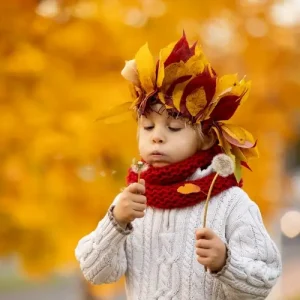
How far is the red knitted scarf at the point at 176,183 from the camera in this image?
252cm

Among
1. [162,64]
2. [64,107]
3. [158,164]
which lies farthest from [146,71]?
[64,107]

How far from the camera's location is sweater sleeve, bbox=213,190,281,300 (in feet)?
7.84

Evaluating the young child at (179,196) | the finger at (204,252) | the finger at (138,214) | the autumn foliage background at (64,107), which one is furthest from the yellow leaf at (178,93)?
the autumn foliage background at (64,107)

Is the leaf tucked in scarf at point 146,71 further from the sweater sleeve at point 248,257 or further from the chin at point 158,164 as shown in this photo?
the sweater sleeve at point 248,257

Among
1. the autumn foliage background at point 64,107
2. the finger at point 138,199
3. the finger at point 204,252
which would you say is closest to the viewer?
the finger at point 204,252

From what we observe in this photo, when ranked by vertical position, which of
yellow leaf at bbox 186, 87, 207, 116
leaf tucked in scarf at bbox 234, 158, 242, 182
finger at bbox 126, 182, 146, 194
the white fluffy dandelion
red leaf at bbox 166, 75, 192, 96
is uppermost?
red leaf at bbox 166, 75, 192, 96

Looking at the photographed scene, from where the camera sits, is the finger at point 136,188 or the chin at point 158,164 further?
the chin at point 158,164

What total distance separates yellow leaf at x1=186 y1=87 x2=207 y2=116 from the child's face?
56 mm

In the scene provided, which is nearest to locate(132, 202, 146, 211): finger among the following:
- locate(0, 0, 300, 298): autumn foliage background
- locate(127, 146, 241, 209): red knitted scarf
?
locate(127, 146, 241, 209): red knitted scarf

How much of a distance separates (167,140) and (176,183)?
0.13 metres

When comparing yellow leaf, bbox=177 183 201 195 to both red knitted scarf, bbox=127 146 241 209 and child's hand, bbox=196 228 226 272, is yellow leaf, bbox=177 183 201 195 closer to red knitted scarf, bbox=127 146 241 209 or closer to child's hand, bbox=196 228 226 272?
red knitted scarf, bbox=127 146 241 209

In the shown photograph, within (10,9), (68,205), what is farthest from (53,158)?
(10,9)

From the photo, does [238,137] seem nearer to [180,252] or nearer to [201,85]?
[201,85]

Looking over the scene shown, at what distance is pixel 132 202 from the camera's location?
96.0 inches
